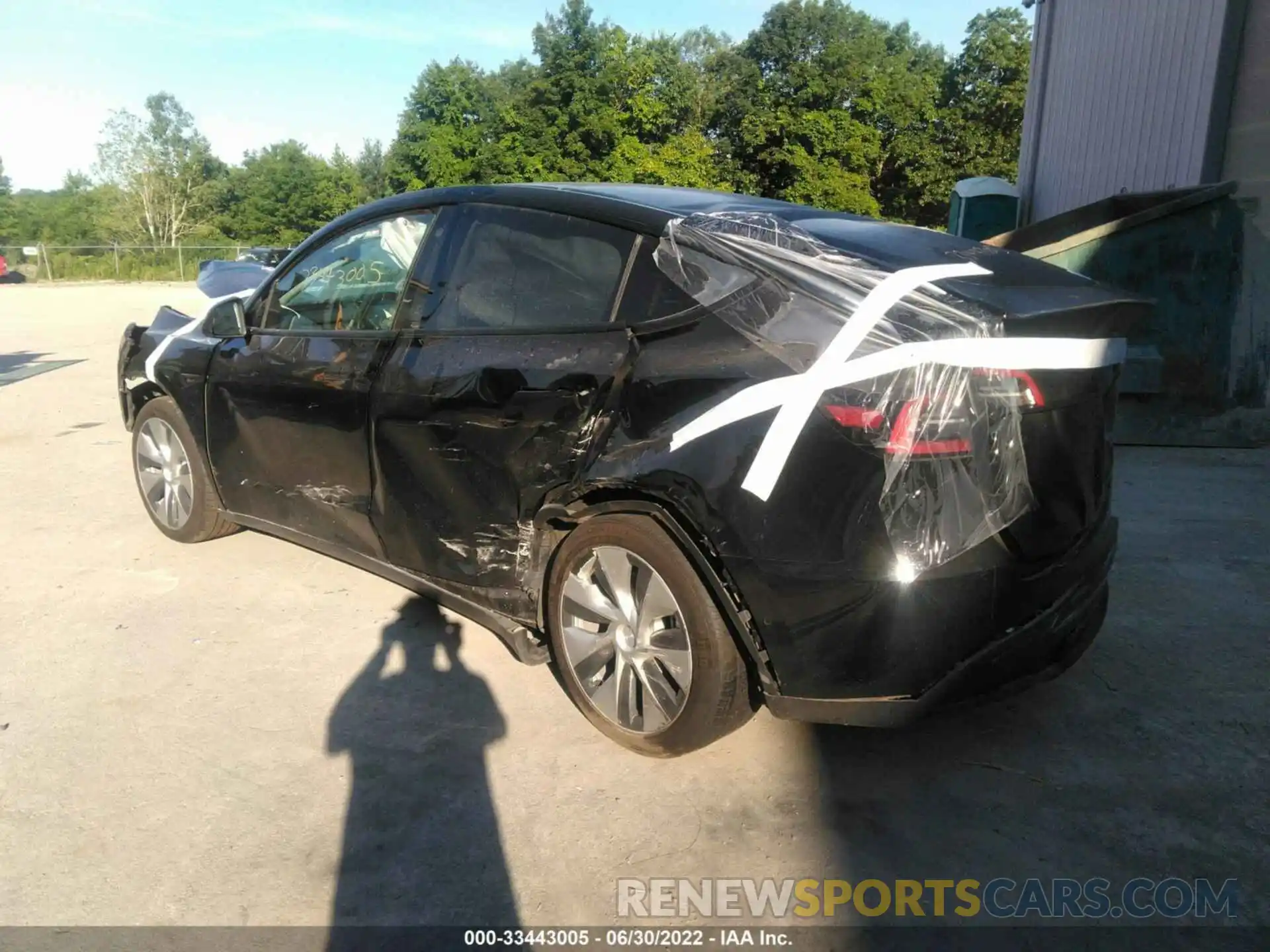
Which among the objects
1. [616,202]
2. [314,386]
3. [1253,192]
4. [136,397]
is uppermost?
[1253,192]

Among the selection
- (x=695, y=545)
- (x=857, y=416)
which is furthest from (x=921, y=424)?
(x=695, y=545)

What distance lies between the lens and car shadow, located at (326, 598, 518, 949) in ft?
8.34

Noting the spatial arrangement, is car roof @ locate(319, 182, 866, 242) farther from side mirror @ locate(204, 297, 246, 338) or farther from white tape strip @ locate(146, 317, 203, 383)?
white tape strip @ locate(146, 317, 203, 383)

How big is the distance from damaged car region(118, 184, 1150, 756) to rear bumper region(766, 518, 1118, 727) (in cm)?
1

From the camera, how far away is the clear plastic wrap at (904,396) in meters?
2.52

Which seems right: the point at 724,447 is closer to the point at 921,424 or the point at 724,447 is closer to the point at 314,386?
the point at 921,424

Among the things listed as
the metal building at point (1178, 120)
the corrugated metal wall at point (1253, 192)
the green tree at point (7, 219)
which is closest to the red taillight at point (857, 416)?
Result: the metal building at point (1178, 120)

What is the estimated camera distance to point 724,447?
2.72m

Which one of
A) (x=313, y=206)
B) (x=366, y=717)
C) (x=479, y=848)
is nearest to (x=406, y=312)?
(x=366, y=717)

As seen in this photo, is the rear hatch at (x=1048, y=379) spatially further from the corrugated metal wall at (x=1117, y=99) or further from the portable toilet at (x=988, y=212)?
the portable toilet at (x=988, y=212)

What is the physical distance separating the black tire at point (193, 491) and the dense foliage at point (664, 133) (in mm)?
40958

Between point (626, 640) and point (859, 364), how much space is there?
114 cm

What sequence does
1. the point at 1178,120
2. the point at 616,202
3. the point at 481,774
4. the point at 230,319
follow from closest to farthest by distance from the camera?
the point at 481,774 → the point at 616,202 → the point at 230,319 → the point at 1178,120

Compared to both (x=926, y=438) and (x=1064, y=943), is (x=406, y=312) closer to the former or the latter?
(x=926, y=438)
